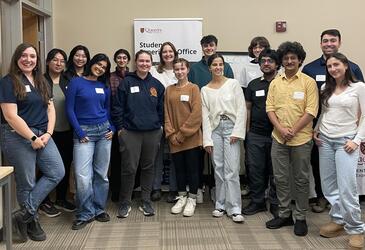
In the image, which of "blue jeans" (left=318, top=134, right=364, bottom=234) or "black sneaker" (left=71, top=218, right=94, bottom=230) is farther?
"black sneaker" (left=71, top=218, right=94, bottom=230)

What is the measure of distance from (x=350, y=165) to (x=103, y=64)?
6.95 feet

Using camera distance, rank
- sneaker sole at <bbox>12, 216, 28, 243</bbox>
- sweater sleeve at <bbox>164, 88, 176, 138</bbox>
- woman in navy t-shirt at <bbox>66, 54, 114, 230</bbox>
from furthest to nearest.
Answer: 1. sweater sleeve at <bbox>164, 88, 176, 138</bbox>
2. woman in navy t-shirt at <bbox>66, 54, 114, 230</bbox>
3. sneaker sole at <bbox>12, 216, 28, 243</bbox>

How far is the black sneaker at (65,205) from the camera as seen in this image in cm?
382

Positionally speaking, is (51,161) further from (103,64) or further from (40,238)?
(103,64)

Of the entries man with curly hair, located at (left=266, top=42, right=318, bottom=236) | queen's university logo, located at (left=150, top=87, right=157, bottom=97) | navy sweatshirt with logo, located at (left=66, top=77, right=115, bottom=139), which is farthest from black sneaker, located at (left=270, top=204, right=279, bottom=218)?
navy sweatshirt with logo, located at (left=66, top=77, right=115, bottom=139)

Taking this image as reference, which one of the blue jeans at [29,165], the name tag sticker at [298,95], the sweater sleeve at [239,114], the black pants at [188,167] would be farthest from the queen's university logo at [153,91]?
the name tag sticker at [298,95]

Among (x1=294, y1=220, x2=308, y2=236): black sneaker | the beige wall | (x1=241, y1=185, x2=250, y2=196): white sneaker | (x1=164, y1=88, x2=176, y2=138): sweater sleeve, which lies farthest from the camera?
the beige wall

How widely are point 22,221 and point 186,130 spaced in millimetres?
1558

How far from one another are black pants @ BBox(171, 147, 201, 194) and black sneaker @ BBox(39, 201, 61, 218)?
47.0 inches

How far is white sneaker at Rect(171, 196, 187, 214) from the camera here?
3.75 m

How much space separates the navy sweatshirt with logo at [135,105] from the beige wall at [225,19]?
138 cm

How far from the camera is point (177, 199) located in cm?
395

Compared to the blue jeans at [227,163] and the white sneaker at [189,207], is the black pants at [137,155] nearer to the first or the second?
the white sneaker at [189,207]

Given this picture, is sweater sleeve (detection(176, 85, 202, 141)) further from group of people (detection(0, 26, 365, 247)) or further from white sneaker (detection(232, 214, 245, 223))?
white sneaker (detection(232, 214, 245, 223))
